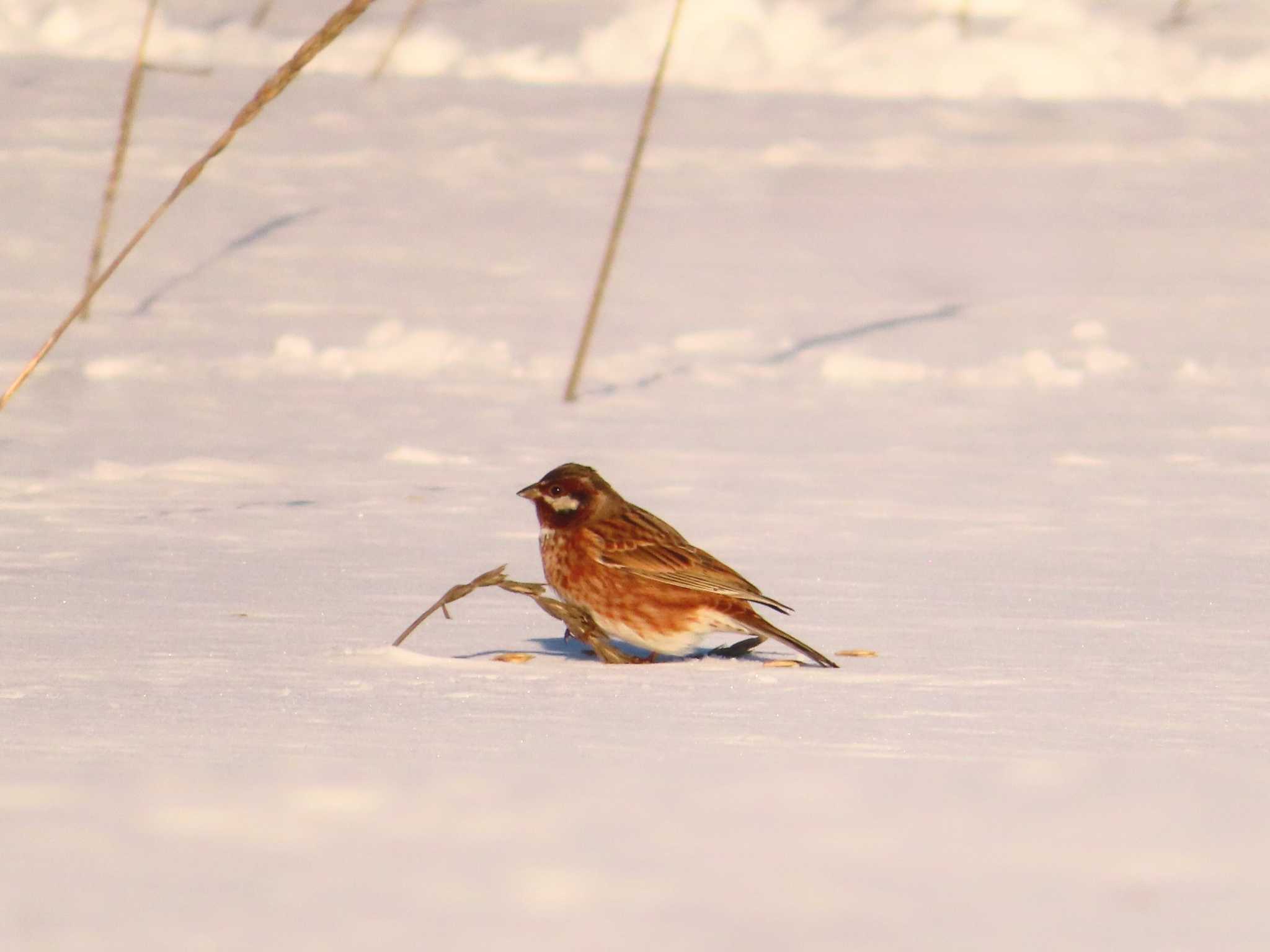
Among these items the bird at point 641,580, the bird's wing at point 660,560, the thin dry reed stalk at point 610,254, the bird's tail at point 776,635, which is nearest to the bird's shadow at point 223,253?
the thin dry reed stalk at point 610,254

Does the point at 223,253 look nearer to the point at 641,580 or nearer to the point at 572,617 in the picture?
the point at 572,617

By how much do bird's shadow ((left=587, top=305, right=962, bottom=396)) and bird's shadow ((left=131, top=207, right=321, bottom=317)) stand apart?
2.55 m

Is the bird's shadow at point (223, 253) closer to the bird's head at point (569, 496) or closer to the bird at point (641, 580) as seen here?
the bird's head at point (569, 496)

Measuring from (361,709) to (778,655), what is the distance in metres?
1.32

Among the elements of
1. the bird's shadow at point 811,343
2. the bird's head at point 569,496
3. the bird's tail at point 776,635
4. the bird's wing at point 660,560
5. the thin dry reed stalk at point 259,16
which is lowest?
the bird's shadow at point 811,343

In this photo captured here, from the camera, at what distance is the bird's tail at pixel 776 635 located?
4102 millimetres

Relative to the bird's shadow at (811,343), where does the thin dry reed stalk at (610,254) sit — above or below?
above

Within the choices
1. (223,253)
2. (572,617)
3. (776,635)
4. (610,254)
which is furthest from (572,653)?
(223,253)

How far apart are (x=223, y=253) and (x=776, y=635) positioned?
22.4 feet

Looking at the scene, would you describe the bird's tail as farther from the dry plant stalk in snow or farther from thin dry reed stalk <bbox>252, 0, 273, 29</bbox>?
thin dry reed stalk <bbox>252, 0, 273, 29</bbox>

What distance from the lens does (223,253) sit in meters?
10.4

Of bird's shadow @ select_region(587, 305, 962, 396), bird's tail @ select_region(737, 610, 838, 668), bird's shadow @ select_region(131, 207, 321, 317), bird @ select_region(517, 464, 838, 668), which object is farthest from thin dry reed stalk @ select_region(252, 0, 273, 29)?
bird's tail @ select_region(737, 610, 838, 668)

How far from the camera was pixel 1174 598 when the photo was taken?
5020 mm

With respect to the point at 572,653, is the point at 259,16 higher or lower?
higher
